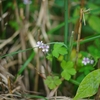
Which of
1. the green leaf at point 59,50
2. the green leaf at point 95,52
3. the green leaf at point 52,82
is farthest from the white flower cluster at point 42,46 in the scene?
the green leaf at point 95,52

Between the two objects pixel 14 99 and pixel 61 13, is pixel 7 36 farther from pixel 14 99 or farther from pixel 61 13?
pixel 14 99

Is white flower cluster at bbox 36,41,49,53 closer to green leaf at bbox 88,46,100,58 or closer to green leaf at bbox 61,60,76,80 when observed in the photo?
green leaf at bbox 61,60,76,80

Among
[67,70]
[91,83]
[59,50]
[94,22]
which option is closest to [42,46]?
[59,50]

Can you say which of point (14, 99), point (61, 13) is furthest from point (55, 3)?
point (14, 99)

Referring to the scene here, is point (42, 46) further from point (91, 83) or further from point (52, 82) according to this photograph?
point (91, 83)

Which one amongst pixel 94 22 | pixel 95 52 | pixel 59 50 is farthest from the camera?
pixel 94 22

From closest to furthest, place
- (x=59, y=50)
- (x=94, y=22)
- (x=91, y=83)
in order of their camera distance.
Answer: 1. (x=91, y=83)
2. (x=59, y=50)
3. (x=94, y=22)

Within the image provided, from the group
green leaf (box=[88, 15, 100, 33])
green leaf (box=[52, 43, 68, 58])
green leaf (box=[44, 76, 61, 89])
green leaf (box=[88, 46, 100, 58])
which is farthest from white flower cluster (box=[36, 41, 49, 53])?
green leaf (box=[88, 15, 100, 33])

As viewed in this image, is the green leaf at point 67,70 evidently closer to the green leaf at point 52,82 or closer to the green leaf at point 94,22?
the green leaf at point 52,82

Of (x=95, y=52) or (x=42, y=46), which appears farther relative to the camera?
(x=95, y=52)
